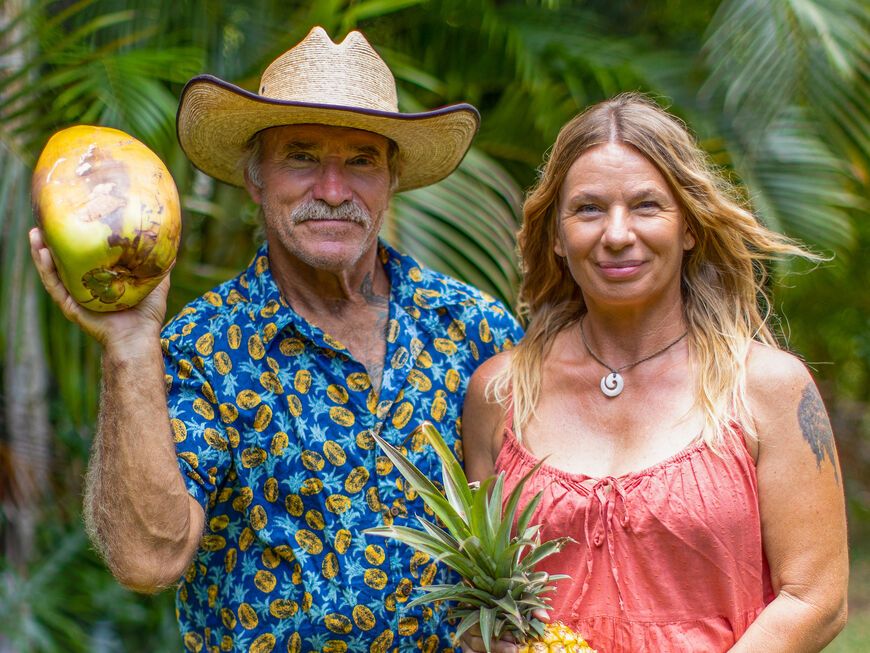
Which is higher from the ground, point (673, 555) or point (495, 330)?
point (495, 330)

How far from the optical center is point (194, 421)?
3.00 meters

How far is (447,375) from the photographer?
3383 mm

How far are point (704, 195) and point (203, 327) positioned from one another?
148 centimetres

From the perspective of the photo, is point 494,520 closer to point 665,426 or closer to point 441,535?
point 441,535

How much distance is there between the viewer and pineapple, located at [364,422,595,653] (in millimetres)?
2576

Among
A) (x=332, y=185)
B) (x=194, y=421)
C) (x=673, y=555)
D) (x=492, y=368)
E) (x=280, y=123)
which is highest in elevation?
(x=280, y=123)

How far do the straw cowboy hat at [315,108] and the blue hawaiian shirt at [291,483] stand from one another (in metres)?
0.58

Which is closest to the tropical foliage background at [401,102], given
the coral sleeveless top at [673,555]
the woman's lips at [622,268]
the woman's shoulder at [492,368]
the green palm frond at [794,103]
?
the green palm frond at [794,103]

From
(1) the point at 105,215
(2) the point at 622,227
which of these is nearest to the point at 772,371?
(2) the point at 622,227

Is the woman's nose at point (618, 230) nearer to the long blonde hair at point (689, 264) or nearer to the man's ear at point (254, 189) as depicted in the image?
the long blonde hair at point (689, 264)

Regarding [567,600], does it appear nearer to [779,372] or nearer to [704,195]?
[779,372]

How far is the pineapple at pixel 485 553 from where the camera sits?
8.45 ft

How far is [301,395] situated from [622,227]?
3.39 ft

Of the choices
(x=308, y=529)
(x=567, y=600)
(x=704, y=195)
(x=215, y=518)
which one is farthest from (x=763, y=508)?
(x=215, y=518)
